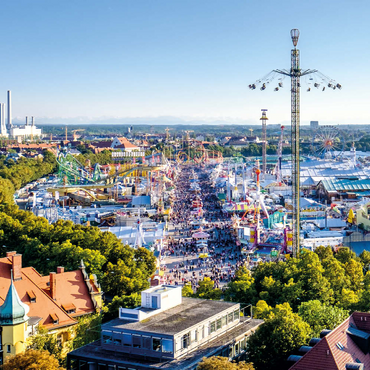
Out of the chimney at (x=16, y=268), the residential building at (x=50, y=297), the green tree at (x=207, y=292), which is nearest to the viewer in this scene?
the residential building at (x=50, y=297)

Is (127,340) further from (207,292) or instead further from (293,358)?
(207,292)

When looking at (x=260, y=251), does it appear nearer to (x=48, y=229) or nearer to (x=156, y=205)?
(x=48, y=229)

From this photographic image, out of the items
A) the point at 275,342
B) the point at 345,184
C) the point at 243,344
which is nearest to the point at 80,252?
the point at 243,344

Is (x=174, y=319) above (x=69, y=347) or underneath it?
above

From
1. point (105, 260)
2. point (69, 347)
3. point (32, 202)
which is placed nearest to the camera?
point (69, 347)

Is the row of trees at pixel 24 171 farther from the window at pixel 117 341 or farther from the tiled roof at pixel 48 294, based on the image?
the window at pixel 117 341

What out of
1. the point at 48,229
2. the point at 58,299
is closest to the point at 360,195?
the point at 48,229

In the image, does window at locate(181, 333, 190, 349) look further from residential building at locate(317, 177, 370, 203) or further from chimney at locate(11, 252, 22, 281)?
residential building at locate(317, 177, 370, 203)

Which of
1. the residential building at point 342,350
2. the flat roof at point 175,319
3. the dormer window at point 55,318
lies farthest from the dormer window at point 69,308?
the residential building at point 342,350
